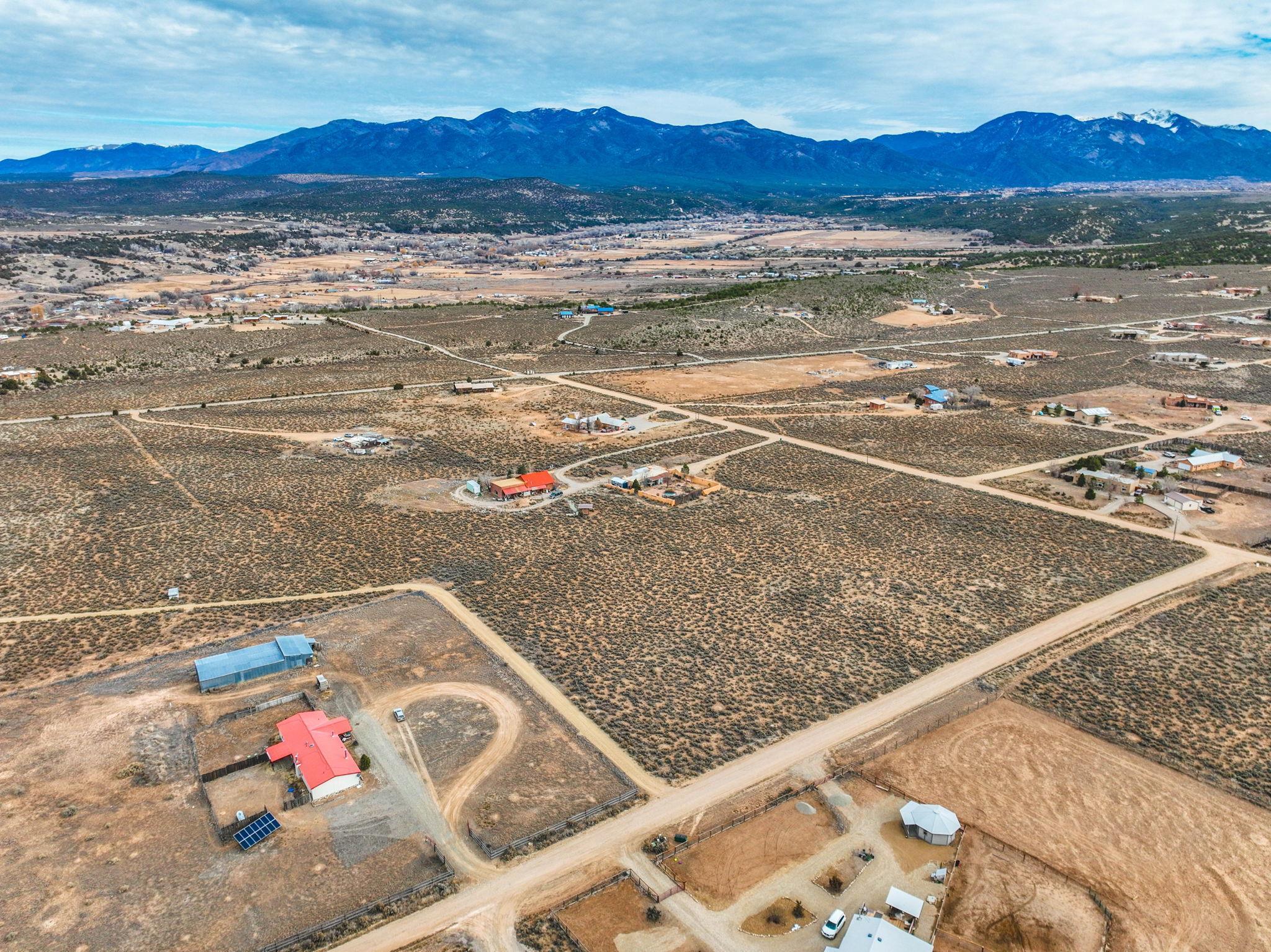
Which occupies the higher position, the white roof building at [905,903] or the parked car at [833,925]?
the white roof building at [905,903]

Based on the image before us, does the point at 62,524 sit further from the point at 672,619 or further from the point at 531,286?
the point at 531,286

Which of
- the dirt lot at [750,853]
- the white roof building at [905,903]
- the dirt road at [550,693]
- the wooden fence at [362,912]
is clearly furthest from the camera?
the dirt road at [550,693]

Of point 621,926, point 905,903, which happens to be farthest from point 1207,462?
point 621,926

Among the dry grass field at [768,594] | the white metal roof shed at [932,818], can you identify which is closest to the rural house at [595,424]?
the dry grass field at [768,594]

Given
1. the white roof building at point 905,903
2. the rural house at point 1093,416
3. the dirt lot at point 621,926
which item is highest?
the rural house at point 1093,416

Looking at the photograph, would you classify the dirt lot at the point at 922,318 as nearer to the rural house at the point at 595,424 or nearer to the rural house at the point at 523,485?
the rural house at the point at 595,424
